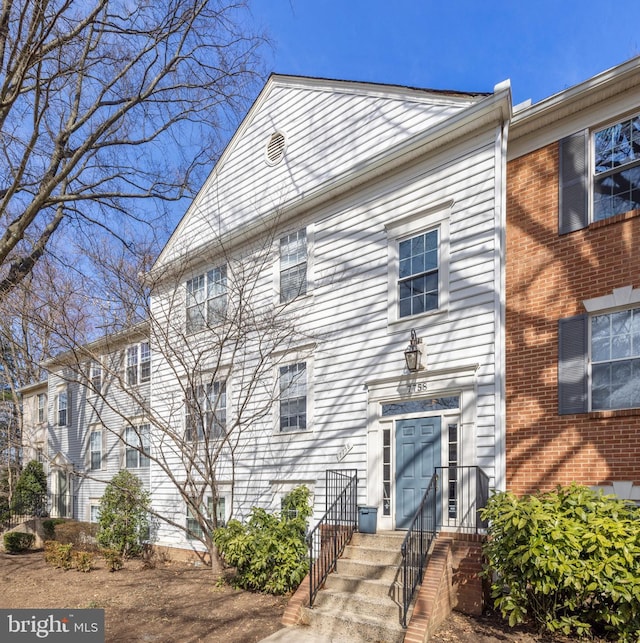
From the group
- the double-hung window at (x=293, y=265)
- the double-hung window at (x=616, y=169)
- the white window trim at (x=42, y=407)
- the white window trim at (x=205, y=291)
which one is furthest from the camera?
Result: the white window trim at (x=42, y=407)

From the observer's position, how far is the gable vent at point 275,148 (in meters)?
12.9

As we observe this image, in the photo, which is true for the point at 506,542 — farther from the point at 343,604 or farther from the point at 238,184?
the point at 238,184

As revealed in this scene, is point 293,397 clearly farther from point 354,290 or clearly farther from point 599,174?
point 599,174

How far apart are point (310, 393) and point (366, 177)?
4.19m

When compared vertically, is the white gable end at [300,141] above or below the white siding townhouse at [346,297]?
above

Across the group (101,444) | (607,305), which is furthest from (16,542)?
(607,305)

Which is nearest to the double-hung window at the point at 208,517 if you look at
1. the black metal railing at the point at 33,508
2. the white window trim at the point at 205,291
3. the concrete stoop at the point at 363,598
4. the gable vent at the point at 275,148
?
the concrete stoop at the point at 363,598

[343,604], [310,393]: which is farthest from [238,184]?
[343,604]

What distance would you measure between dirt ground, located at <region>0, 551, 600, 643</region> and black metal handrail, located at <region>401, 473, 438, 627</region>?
0.53 metres

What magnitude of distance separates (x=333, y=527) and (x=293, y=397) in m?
3.14

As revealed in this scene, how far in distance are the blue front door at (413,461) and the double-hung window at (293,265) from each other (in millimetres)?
3788

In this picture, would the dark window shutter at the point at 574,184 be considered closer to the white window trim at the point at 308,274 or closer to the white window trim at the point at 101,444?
the white window trim at the point at 308,274

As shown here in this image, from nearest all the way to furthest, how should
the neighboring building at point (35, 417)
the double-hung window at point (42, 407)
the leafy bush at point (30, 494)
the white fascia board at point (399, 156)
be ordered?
the white fascia board at point (399, 156)
the leafy bush at point (30, 494)
the neighboring building at point (35, 417)
the double-hung window at point (42, 407)

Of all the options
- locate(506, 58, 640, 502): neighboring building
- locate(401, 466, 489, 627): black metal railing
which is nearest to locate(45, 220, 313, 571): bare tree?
locate(401, 466, 489, 627): black metal railing
